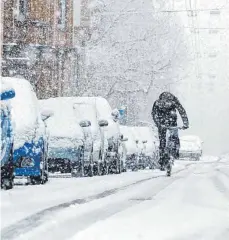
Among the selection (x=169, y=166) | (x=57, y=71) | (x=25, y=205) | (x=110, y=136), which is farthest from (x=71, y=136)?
(x=57, y=71)

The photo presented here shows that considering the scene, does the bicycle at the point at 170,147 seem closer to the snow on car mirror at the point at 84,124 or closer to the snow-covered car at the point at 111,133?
the snow on car mirror at the point at 84,124

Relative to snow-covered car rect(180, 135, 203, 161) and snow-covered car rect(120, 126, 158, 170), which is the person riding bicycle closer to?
snow-covered car rect(120, 126, 158, 170)

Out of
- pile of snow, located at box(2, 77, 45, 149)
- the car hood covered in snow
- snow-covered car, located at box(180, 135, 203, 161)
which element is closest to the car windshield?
pile of snow, located at box(2, 77, 45, 149)

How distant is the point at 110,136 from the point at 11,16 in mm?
13515

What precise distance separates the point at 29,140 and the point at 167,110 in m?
4.12

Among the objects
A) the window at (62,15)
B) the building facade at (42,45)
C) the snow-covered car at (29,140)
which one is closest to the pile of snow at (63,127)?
the snow-covered car at (29,140)

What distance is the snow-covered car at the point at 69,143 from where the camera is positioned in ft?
41.5

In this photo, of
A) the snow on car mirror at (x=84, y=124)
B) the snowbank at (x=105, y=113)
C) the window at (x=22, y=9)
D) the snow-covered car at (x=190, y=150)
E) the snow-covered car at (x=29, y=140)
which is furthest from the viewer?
the snow-covered car at (x=190, y=150)

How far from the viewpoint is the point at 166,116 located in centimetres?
1280

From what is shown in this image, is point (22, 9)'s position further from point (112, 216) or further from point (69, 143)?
point (112, 216)

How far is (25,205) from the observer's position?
5.88 meters

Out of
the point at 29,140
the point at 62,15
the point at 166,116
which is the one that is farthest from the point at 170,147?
the point at 62,15

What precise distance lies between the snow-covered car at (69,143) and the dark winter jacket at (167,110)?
1.29 meters

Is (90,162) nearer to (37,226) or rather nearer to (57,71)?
(37,226)
